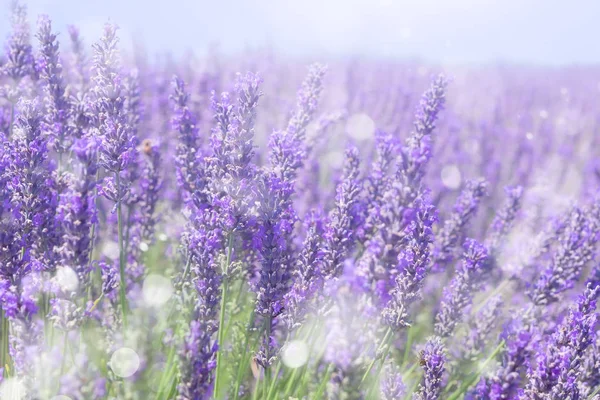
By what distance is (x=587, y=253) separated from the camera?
3318 millimetres

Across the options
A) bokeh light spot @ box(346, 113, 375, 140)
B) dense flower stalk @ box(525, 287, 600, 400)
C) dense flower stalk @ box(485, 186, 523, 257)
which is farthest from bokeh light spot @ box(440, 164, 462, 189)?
dense flower stalk @ box(525, 287, 600, 400)

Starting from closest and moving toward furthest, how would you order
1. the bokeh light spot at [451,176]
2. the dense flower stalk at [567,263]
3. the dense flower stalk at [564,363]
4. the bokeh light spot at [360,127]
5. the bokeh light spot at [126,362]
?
the bokeh light spot at [126,362], the dense flower stalk at [564,363], the dense flower stalk at [567,263], the bokeh light spot at [451,176], the bokeh light spot at [360,127]

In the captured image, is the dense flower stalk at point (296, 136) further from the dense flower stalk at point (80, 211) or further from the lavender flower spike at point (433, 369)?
the lavender flower spike at point (433, 369)

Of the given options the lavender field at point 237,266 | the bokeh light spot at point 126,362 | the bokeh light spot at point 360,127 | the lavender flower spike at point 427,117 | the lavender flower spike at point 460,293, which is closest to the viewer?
the bokeh light spot at point 126,362

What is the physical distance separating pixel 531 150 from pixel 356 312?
24.2 ft

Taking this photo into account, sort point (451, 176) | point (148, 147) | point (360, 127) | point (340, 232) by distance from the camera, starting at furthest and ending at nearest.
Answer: point (360, 127) → point (451, 176) → point (148, 147) → point (340, 232)

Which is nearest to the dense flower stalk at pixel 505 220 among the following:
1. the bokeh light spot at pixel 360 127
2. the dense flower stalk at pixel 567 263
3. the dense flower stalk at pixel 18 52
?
the dense flower stalk at pixel 567 263

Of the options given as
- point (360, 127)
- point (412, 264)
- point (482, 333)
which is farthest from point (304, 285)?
point (360, 127)

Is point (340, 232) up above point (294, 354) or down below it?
above

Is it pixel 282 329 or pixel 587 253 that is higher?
pixel 587 253

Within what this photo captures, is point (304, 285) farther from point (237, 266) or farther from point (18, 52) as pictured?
point (18, 52)

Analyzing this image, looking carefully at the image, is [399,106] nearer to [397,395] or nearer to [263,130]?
[263,130]

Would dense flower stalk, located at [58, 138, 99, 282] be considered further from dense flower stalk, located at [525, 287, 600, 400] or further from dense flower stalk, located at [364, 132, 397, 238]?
dense flower stalk, located at [525, 287, 600, 400]

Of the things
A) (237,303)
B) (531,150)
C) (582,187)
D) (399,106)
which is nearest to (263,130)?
(399,106)
